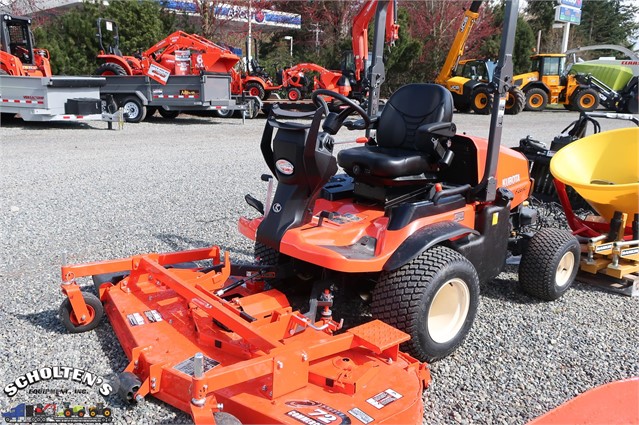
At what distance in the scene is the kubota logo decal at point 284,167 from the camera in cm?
298

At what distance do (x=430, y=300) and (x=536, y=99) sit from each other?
60.0 ft

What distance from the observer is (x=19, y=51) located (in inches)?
473

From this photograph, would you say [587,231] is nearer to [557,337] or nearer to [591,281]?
[591,281]

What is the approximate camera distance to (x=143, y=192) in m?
6.38

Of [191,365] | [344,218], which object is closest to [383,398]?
[191,365]

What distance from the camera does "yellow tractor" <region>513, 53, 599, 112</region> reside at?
62.5 feet

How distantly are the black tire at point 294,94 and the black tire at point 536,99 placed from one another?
7849 mm

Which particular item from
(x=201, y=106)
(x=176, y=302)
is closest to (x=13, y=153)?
(x=201, y=106)

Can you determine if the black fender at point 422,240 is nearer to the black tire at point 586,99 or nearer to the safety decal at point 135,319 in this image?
the safety decal at point 135,319

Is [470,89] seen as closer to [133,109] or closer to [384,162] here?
[133,109]

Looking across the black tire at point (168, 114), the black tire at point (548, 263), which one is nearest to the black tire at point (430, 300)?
the black tire at point (548, 263)

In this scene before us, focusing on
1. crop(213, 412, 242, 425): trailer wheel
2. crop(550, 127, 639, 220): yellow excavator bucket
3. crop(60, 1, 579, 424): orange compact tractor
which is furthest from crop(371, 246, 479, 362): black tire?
crop(550, 127, 639, 220): yellow excavator bucket

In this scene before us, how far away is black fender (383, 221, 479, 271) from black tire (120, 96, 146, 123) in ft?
37.0

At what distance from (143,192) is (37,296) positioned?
9.50ft
